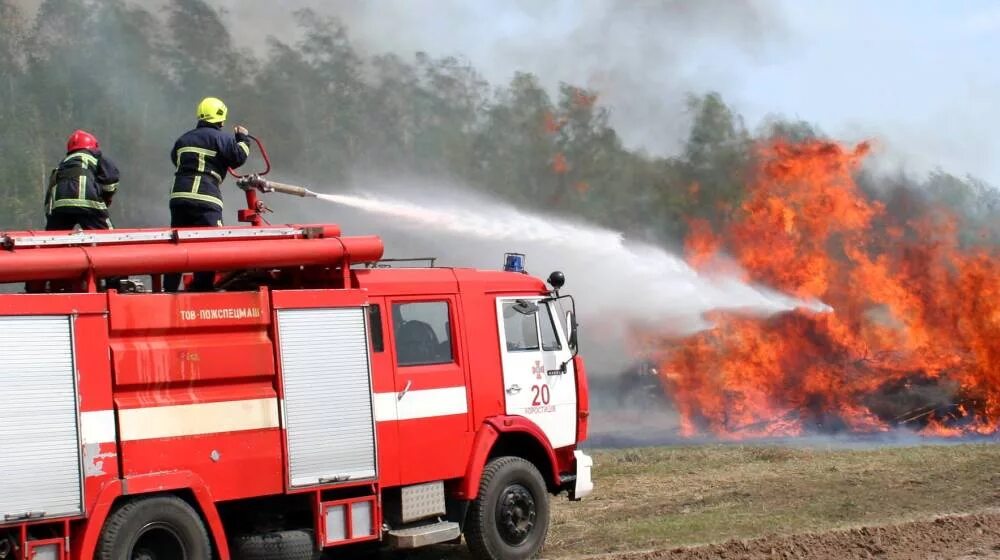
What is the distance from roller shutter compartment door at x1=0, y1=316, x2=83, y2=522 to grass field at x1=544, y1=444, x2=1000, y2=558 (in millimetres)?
5217

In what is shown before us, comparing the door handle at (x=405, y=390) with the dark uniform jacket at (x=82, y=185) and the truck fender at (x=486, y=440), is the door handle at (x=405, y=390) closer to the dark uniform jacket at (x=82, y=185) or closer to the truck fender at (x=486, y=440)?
the truck fender at (x=486, y=440)

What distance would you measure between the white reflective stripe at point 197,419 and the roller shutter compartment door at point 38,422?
0.46 metres

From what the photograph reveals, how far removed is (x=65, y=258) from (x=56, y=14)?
52.5 feet

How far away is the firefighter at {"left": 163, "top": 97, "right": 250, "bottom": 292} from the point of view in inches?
433

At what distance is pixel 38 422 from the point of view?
27.2 feet

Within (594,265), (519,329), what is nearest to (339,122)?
(594,265)

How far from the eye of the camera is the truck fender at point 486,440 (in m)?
11.1

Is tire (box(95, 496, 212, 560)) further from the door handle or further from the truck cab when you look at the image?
the door handle

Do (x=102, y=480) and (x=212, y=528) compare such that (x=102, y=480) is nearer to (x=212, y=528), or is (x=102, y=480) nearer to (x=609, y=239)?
(x=212, y=528)

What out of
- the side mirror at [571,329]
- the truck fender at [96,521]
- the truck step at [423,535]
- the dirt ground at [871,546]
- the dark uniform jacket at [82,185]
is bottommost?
the dirt ground at [871,546]

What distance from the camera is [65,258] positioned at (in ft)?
28.8

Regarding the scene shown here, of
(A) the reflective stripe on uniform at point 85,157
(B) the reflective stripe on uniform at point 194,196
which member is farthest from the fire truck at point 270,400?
(A) the reflective stripe on uniform at point 85,157

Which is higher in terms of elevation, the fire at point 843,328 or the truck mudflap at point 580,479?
the fire at point 843,328

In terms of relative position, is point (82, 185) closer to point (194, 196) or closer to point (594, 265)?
point (194, 196)
